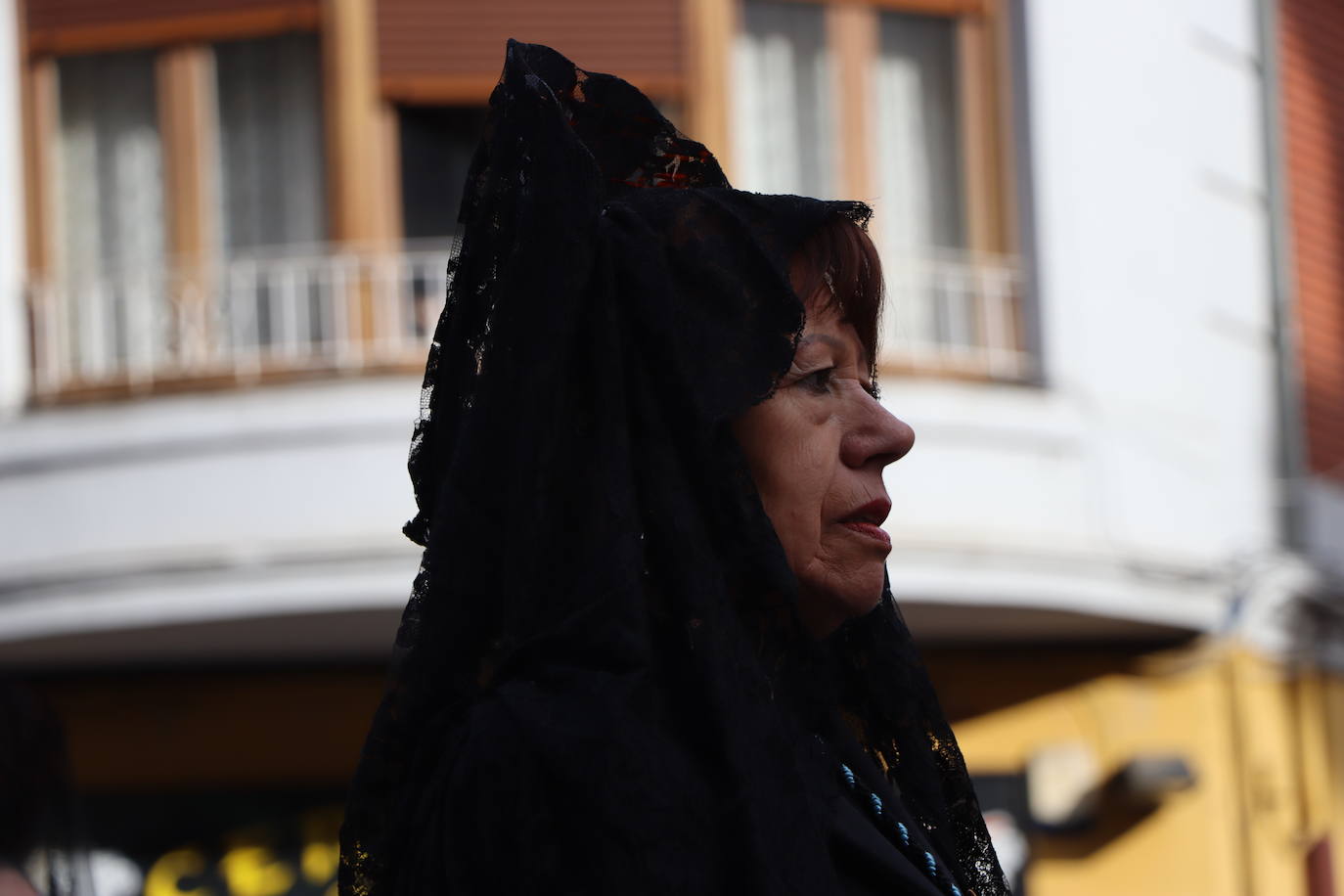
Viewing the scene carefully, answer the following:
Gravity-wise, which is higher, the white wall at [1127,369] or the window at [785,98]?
the window at [785,98]

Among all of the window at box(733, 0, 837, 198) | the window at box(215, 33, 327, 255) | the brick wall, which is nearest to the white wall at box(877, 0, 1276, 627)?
the brick wall

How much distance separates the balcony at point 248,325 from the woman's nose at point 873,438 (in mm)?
7021

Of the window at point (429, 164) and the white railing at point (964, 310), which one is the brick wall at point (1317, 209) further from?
the window at point (429, 164)

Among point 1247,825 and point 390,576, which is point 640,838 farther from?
point 1247,825

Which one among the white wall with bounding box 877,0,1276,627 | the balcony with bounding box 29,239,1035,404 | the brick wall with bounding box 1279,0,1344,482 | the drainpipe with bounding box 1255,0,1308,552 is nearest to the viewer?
the balcony with bounding box 29,239,1035,404

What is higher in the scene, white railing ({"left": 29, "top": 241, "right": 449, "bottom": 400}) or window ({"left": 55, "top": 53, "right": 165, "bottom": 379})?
window ({"left": 55, "top": 53, "right": 165, "bottom": 379})

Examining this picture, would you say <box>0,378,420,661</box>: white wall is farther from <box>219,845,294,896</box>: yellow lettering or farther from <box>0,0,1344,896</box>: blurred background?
<box>219,845,294,896</box>: yellow lettering

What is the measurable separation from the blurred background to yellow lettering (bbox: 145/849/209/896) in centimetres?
2

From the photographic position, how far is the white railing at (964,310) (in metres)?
9.77

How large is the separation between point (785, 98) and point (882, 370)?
181 cm

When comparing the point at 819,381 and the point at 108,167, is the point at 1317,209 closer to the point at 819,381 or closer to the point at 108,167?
the point at 108,167

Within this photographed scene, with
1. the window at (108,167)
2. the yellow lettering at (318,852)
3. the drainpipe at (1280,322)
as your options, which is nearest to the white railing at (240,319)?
the window at (108,167)

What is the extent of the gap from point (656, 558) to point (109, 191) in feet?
28.1

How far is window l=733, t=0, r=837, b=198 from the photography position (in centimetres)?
993
